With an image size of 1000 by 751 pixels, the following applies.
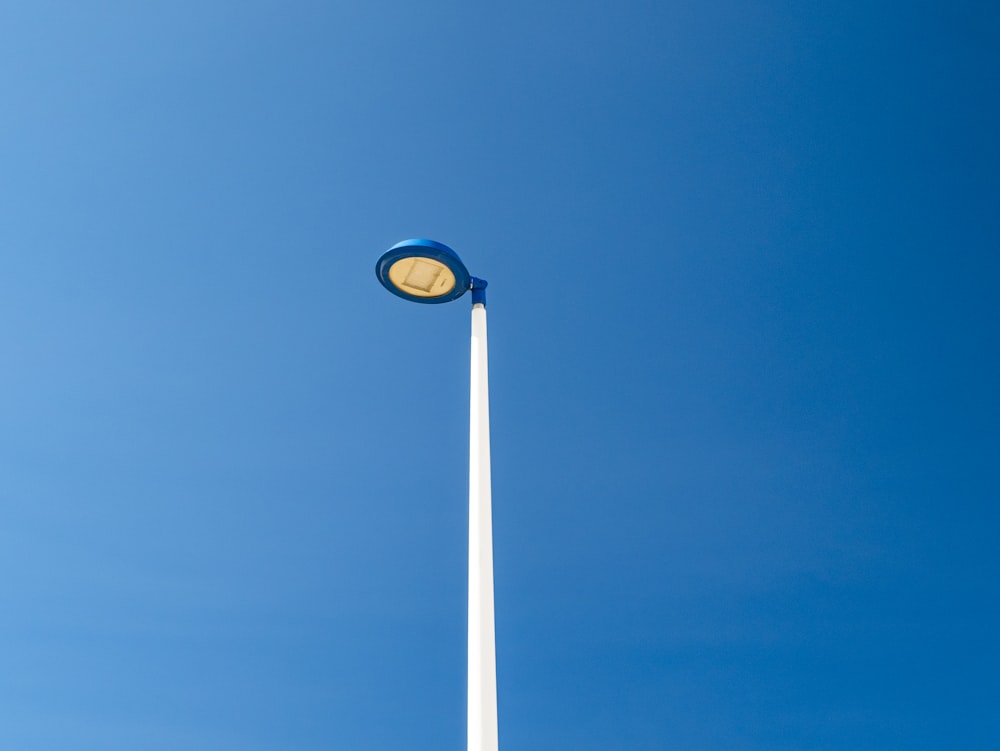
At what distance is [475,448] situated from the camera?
559 centimetres

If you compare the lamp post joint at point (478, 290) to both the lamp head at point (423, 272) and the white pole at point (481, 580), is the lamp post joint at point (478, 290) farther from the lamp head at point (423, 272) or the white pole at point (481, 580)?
the white pole at point (481, 580)

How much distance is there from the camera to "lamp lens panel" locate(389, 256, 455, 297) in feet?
20.8

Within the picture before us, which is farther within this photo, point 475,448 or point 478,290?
point 478,290

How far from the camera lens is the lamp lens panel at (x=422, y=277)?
20.8 feet

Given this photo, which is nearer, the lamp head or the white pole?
the white pole

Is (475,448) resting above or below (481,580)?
above

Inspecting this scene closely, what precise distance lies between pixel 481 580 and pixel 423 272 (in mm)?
2523

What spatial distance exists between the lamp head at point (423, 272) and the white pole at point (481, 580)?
629 mm

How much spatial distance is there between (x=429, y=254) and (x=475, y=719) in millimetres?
3256

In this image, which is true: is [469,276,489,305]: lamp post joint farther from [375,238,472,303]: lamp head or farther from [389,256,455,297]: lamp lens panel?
[389,256,455,297]: lamp lens panel

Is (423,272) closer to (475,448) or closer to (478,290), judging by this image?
(478,290)

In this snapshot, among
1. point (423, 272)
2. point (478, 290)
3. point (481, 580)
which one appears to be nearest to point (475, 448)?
point (481, 580)

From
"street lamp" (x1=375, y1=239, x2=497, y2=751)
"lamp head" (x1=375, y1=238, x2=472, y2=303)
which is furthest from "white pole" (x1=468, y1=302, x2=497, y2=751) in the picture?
"lamp head" (x1=375, y1=238, x2=472, y2=303)

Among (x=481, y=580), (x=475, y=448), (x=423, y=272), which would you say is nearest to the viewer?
(x=481, y=580)
